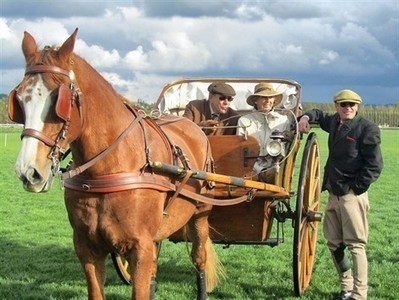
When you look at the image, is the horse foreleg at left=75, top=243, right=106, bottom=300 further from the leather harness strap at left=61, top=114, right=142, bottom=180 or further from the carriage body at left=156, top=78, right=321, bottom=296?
the carriage body at left=156, top=78, right=321, bottom=296

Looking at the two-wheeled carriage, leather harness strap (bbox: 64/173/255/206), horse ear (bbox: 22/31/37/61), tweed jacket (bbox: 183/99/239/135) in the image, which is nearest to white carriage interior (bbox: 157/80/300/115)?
tweed jacket (bbox: 183/99/239/135)

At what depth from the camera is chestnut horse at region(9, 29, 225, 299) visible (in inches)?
136

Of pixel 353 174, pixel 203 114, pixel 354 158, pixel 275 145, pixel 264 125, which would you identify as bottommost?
pixel 353 174

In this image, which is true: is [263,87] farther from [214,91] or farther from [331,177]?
[331,177]

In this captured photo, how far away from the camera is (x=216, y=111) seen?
689 cm

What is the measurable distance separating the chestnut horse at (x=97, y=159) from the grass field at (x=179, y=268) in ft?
6.57

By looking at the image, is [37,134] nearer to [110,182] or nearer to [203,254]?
[110,182]

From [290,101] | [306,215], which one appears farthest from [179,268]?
[290,101]

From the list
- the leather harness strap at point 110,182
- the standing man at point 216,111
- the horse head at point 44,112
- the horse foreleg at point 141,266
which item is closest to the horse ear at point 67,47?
the horse head at point 44,112

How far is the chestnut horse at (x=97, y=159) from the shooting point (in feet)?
11.3

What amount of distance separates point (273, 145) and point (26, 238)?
5.21 metres

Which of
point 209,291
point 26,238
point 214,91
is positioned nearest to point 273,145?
point 214,91

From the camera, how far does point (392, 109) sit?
404 feet

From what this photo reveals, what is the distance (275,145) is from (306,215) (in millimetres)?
937
